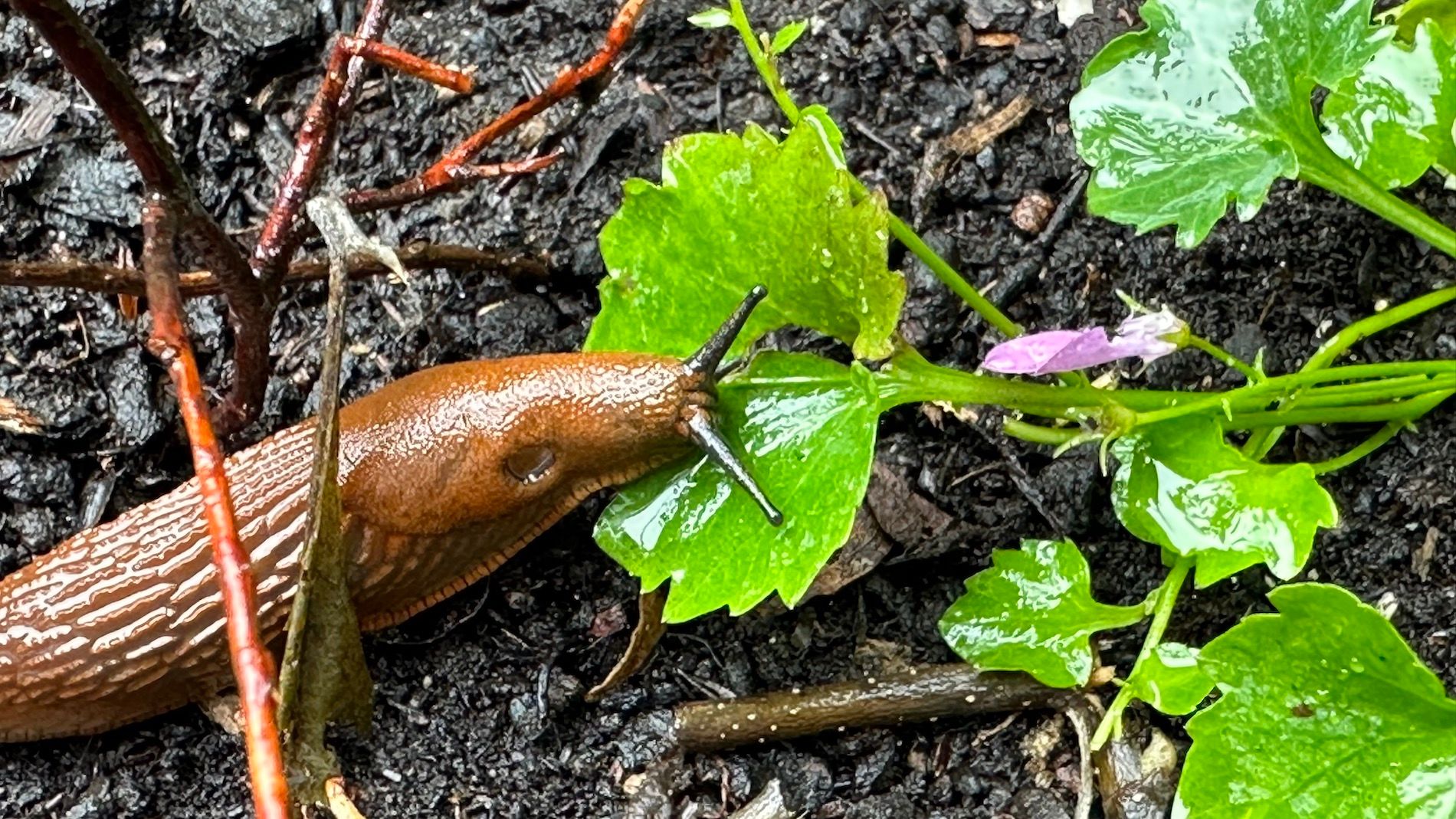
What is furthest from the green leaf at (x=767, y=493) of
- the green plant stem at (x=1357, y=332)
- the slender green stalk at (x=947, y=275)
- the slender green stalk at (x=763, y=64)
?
the green plant stem at (x=1357, y=332)

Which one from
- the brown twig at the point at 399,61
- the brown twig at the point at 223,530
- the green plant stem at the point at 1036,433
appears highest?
the brown twig at the point at 399,61

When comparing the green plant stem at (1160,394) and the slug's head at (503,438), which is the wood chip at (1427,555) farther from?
the slug's head at (503,438)

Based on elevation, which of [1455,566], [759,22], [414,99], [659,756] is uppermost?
[414,99]

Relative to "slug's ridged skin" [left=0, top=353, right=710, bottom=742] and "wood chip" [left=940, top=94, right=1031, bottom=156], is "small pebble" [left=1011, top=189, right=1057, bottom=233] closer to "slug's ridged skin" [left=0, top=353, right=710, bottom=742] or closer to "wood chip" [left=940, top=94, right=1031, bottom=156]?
"wood chip" [left=940, top=94, right=1031, bottom=156]

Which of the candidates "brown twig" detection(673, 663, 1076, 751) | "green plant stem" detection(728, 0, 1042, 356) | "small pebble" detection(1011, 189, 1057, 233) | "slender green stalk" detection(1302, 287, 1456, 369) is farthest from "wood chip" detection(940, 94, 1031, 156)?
"brown twig" detection(673, 663, 1076, 751)

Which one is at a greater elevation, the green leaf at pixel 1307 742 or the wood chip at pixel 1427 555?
the green leaf at pixel 1307 742

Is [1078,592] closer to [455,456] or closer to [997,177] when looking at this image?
[997,177]

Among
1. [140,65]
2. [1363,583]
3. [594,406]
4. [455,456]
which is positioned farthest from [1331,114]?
[140,65]
